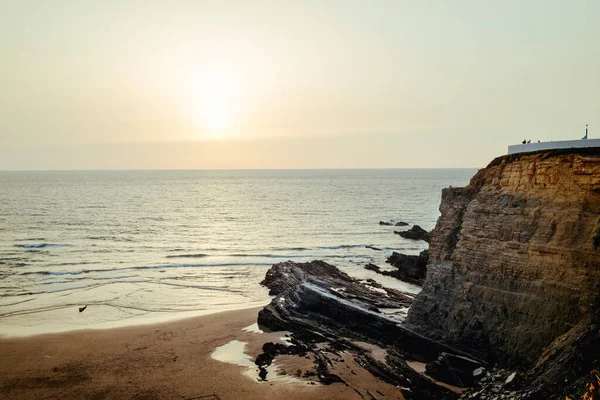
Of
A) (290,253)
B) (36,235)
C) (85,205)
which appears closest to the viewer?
(290,253)

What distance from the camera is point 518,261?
1535 cm

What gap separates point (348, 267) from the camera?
127 ft

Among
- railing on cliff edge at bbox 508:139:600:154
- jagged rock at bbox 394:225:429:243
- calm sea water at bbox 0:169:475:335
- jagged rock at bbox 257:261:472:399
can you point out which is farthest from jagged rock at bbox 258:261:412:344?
jagged rock at bbox 394:225:429:243

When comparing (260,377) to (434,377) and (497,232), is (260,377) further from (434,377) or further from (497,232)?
(497,232)

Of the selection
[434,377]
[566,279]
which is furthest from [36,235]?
[566,279]

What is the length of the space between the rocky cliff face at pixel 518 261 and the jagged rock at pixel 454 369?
2.09 ft

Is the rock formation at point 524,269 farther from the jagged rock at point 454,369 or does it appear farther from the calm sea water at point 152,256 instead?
the calm sea water at point 152,256

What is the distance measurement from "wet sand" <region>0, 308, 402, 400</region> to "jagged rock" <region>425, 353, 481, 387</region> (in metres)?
1.60

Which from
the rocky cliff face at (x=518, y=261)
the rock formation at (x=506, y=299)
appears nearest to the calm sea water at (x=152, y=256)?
the rock formation at (x=506, y=299)

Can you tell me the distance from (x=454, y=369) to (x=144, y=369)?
1194 cm

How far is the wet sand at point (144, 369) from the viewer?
1599 cm

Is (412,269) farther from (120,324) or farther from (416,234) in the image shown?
(416,234)

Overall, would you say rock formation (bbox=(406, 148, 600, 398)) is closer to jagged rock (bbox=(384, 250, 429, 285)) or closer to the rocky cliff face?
the rocky cliff face

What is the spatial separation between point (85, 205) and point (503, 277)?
89.7m
